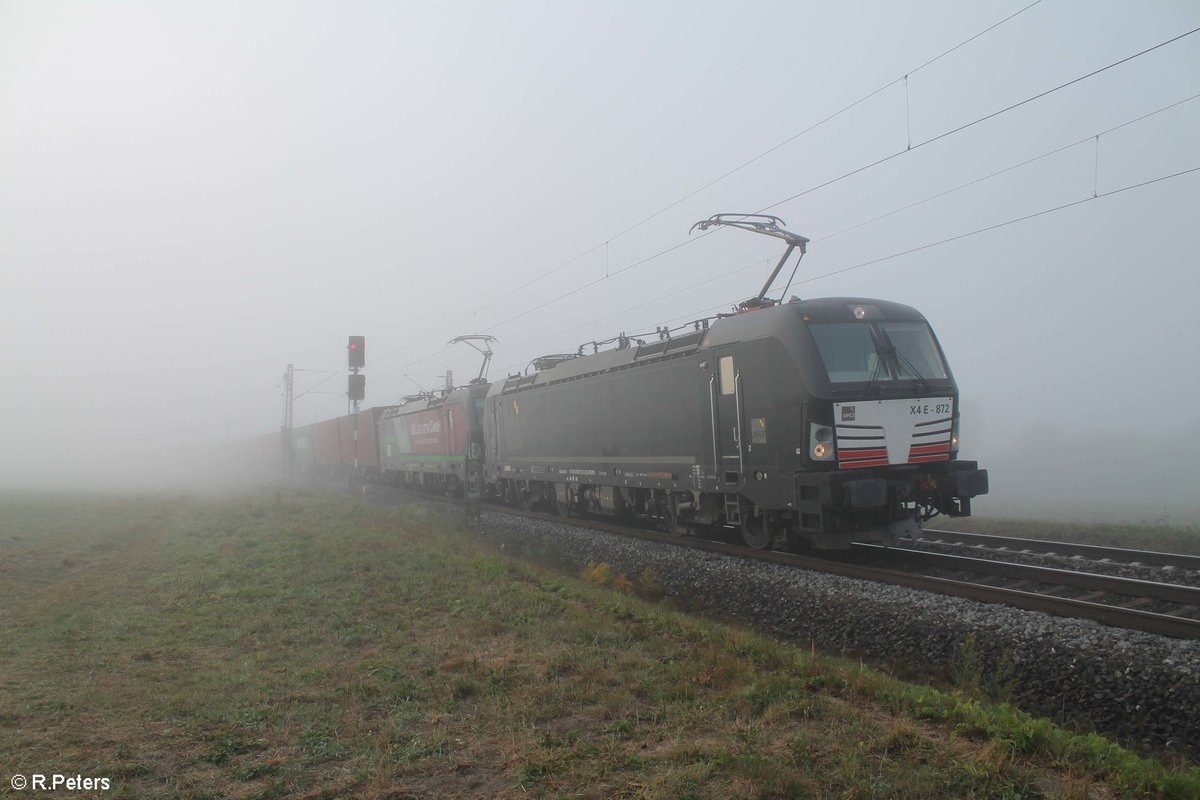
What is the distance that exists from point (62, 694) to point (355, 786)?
2.96 meters

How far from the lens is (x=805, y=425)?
A: 9914mm

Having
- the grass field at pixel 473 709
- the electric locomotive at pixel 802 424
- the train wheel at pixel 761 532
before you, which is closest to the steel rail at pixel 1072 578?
the electric locomotive at pixel 802 424

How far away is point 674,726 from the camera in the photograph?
476 centimetres

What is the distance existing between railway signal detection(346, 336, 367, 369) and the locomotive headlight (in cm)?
1860

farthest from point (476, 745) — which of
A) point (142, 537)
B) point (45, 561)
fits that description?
point (142, 537)

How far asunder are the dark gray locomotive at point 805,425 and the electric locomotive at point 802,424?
18mm

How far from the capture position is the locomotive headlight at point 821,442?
32.2 feet

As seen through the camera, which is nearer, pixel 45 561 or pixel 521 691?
pixel 521 691

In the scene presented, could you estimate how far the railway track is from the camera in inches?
273

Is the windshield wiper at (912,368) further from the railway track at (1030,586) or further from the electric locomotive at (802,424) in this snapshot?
the railway track at (1030,586)

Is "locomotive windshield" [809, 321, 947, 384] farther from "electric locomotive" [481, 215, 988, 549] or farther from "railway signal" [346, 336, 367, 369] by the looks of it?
"railway signal" [346, 336, 367, 369]

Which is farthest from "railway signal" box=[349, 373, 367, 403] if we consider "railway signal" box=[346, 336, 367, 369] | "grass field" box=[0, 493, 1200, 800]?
"grass field" box=[0, 493, 1200, 800]

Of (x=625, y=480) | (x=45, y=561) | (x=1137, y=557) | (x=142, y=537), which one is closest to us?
(x=1137, y=557)

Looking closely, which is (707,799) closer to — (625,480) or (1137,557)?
(1137,557)
